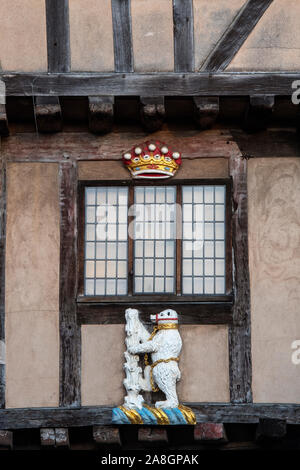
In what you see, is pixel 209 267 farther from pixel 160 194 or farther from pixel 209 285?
pixel 160 194

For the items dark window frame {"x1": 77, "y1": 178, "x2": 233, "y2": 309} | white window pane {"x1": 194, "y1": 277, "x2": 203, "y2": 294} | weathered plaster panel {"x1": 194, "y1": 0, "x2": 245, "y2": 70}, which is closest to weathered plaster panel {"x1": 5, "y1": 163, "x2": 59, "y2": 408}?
dark window frame {"x1": 77, "y1": 178, "x2": 233, "y2": 309}

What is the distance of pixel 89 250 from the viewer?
1415 centimetres

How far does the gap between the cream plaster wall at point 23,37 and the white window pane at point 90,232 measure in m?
1.90

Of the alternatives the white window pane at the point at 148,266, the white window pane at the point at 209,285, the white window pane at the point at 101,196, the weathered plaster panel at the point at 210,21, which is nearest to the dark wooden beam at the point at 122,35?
the weathered plaster panel at the point at 210,21

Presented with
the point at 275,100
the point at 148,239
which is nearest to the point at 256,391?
the point at 148,239

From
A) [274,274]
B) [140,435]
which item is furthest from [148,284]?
[140,435]

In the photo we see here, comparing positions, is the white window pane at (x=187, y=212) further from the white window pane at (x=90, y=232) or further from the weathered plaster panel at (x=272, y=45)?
the weathered plaster panel at (x=272, y=45)

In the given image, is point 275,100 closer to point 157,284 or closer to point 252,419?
point 157,284

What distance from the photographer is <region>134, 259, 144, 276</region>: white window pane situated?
554 inches

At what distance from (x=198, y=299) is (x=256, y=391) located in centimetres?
123

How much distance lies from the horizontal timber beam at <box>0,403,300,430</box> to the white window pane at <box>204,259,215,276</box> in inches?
59.8

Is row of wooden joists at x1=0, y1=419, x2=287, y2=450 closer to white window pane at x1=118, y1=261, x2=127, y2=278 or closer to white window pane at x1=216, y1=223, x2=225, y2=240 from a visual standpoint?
white window pane at x1=118, y1=261, x2=127, y2=278

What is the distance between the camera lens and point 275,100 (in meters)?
13.9
